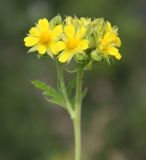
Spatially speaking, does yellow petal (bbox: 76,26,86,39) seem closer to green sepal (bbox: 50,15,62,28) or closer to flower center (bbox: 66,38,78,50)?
flower center (bbox: 66,38,78,50)

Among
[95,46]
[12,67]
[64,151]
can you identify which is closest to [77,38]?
[95,46]

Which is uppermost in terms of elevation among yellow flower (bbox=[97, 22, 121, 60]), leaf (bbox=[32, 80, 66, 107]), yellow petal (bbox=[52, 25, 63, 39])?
yellow petal (bbox=[52, 25, 63, 39])

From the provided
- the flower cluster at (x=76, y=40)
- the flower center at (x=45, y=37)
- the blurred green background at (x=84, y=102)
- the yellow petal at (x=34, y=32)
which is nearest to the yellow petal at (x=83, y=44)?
the flower cluster at (x=76, y=40)

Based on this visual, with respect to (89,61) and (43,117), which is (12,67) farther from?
(89,61)

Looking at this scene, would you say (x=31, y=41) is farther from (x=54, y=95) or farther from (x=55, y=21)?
(x=54, y=95)

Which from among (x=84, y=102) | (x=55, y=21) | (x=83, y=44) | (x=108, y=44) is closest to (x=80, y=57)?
(x=83, y=44)

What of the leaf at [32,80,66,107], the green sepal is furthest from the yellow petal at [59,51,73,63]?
the leaf at [32,80,66,107]

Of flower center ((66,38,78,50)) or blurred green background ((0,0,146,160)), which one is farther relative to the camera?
blurred green background ((0,0,146,160))
